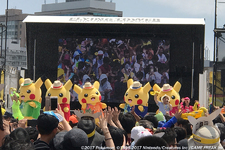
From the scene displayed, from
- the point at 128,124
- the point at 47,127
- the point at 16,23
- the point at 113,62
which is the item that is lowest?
the point at 128,124

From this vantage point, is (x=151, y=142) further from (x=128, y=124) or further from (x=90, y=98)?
(x=90, y=98)

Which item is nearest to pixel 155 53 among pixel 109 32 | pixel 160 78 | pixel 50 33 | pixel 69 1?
pixel 160 78

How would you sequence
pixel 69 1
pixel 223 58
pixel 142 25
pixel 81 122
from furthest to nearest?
pixel 69 1, pixel 142 25, pixel 223 58, pixel 81 122

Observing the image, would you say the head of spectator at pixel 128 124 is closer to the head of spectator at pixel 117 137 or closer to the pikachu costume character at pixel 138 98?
the head of spectator at pixel 117 137

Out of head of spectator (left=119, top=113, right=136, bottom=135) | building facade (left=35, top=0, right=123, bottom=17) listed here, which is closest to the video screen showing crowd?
head of spectator (left=119, top=113, right=136, bottom=135)

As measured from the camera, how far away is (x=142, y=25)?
1103 centimetres

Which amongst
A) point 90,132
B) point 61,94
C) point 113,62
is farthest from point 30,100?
point 90,132

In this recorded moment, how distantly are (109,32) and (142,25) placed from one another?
108 cm

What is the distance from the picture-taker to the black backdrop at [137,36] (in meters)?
11.1

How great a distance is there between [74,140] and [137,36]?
28.2 ft

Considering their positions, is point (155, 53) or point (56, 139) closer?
point (56, 139)

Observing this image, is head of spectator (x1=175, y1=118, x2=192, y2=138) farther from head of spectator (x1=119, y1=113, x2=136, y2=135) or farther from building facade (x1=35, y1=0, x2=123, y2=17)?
building facade (x1=35, y1=0, x2=123, y2=17)

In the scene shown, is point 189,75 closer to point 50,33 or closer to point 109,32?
point 109,32

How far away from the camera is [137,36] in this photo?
445 inches
